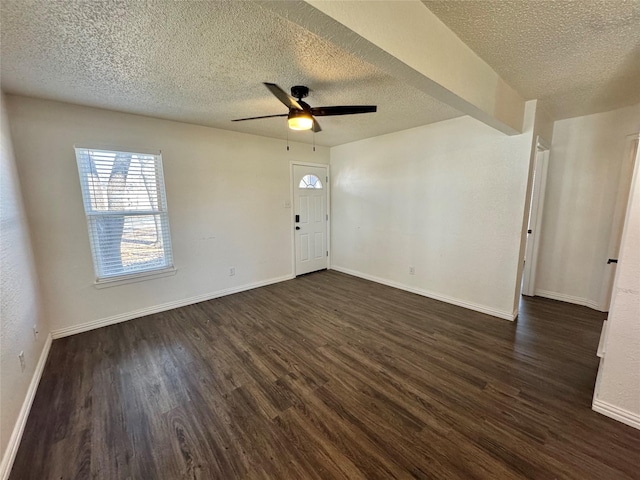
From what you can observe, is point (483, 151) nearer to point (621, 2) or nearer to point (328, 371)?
point (621, 2)

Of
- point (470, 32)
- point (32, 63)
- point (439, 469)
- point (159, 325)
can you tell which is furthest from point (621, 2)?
point (159, 325)

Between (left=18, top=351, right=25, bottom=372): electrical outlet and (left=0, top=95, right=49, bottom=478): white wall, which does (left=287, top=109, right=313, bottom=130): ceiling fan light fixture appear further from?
(left=18, top=351, right=25, bottom=372): electrical outlet

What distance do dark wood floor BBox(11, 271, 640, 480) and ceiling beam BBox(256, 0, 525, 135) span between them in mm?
2178

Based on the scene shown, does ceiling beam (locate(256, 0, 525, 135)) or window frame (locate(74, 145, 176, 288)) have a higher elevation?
ceiling beam (locate(256, 0, 525, 135))

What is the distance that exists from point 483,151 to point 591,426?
273 cm

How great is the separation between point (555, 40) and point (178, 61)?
102 inches

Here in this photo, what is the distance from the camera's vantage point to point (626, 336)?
5.57 ft

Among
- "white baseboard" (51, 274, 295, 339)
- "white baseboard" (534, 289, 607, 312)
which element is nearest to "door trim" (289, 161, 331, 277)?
"white baseboard" (51, 274, 295, 339)

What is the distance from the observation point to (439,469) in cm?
143

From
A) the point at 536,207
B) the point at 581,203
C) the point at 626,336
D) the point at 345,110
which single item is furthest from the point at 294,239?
the point at 581,203

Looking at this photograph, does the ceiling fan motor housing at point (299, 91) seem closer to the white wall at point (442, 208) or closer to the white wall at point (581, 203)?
the white wall at point (442, 208)

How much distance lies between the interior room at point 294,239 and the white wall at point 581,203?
0.08 ft

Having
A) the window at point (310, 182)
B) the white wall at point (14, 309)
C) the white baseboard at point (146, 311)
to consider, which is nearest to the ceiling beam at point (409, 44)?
the white wall at point (14, 309)

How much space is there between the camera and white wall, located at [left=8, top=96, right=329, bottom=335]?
8.68 feet
